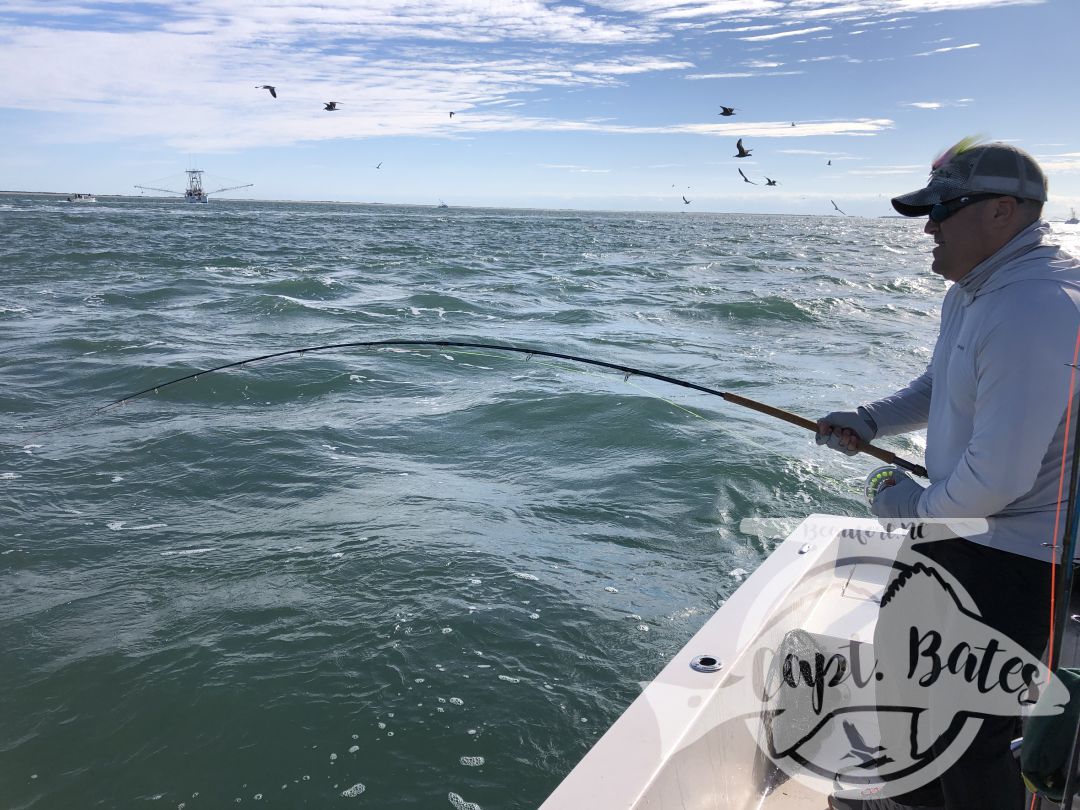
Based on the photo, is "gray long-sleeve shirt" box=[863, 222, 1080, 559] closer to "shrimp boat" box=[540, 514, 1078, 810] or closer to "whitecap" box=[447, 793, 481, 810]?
"shrimp boat" box=[540, 514, 1078, 810]

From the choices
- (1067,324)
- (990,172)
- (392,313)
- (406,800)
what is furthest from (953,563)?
(392,313)

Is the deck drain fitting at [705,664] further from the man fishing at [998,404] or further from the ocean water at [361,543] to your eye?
the ocean water at [361,543]

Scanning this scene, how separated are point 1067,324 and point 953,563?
0.64 m

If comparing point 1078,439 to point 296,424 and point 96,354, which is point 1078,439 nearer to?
point 296,424

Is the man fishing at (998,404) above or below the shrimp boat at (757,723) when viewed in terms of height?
above

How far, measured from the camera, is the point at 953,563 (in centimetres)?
201

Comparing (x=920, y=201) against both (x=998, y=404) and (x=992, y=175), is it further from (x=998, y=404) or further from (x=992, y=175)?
(x=998, y=404)

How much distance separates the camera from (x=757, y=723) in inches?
108

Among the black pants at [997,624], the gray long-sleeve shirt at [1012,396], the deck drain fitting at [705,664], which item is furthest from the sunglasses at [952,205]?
the deck drain fitting at [705,664]

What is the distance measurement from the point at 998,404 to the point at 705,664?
1286 mm

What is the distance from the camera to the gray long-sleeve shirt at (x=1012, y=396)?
67.8 inches

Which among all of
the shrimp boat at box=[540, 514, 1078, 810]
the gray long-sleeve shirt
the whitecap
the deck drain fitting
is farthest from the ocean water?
the gray long-sleeve shirt

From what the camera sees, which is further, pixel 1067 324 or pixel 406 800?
pixel 406 800

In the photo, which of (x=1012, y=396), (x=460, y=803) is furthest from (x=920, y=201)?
(x=460, y=803)
